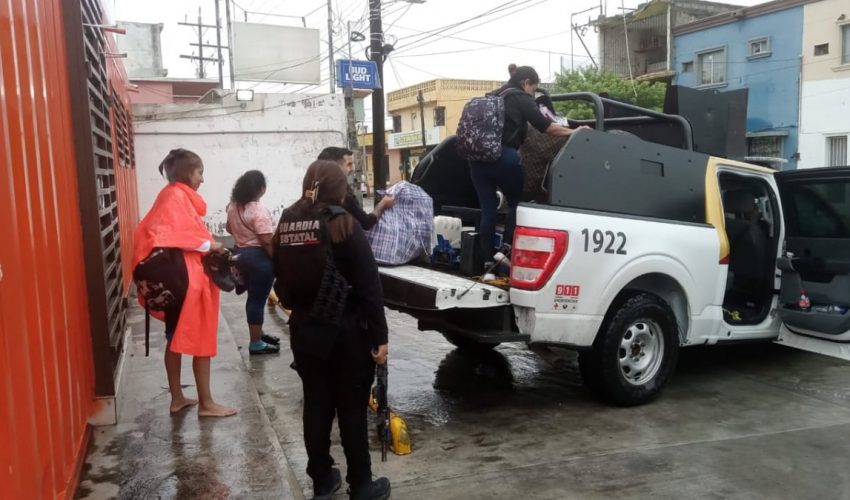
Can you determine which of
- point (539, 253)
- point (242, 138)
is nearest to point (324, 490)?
point (539, 253)

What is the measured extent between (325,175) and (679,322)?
3249mm

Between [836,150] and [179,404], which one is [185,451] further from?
[836,150]

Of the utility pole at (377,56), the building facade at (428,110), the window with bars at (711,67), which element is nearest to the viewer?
the utility pole at (377,56)

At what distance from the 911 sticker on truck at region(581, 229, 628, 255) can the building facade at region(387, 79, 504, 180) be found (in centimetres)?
3821

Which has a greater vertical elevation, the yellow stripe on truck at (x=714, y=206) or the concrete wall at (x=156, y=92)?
the concrete wall at (x=156, y=92)

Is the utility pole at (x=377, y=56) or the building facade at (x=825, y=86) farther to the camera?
the building facade at (x=825, y=86)

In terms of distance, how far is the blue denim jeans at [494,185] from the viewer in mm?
5230

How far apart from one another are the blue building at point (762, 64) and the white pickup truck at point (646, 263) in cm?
1957

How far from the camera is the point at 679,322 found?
5.36 metres

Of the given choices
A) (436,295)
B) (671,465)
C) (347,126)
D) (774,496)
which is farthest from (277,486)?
(347,126)

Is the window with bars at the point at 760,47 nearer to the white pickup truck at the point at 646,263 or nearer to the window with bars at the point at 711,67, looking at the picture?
the window with bars at the point at 711,67

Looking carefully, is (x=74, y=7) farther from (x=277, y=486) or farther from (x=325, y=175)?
(x=277, y=486)

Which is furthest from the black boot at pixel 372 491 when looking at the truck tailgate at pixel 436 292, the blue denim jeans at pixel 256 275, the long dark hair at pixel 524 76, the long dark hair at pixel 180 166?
the long dark hair at pixel 524 76

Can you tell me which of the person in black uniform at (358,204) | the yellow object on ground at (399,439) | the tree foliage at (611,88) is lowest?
the yellow object on ground at (399,439)
